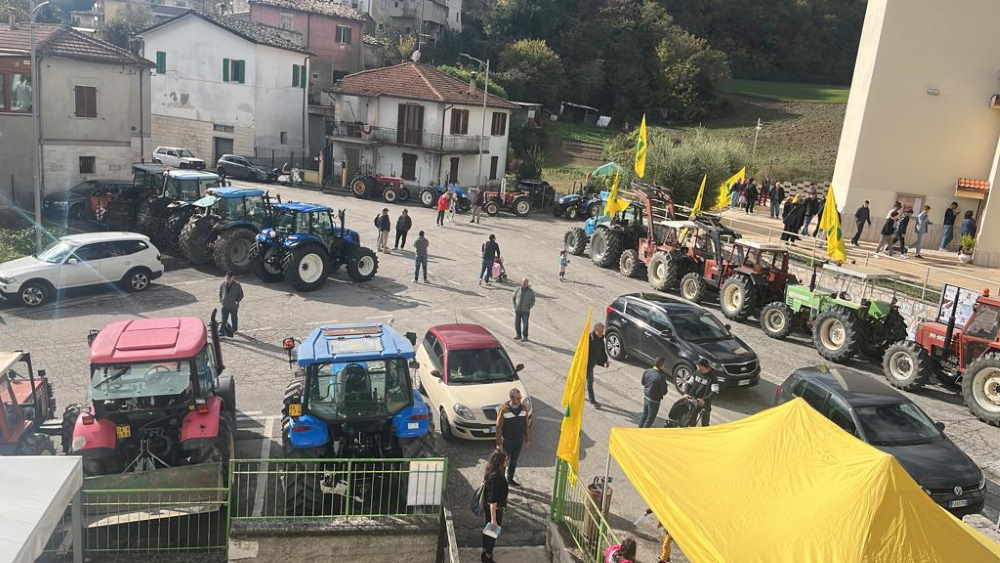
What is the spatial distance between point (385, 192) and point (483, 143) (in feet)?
22.3

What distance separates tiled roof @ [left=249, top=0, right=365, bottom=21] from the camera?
46812mm

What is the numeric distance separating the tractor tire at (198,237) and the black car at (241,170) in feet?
56.6

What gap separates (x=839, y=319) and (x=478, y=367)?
8.61 meters

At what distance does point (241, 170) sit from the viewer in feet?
117

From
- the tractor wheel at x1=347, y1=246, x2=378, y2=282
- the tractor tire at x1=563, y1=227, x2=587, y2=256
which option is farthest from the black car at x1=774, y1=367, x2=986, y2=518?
the tractor tire at x1=563, y1=227, x2=587, y2=256

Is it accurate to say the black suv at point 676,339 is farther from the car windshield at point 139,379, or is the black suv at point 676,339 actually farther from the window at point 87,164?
the window at point 87,164

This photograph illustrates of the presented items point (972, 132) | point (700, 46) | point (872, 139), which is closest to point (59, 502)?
point (872, 139)

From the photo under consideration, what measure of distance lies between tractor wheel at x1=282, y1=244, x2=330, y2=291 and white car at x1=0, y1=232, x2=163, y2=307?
308 centimetres

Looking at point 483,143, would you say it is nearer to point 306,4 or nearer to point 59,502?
point 306,4

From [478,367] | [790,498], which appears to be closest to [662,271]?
[478,367]

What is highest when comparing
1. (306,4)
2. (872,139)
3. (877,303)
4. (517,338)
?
(306,4)

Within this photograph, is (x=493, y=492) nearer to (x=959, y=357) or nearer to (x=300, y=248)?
(x=959, y=357)

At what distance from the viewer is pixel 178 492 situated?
7.89 m

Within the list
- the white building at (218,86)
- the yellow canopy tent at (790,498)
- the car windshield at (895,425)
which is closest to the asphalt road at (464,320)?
the car windshield at (895,425)
